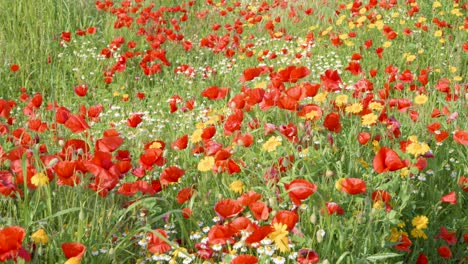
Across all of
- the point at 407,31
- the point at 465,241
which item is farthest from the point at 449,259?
the point at 407,31

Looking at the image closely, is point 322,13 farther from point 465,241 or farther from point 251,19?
point 465,241

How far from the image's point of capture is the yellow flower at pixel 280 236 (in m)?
1.80

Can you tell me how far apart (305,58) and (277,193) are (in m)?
3.02

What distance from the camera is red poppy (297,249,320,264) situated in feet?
6.04

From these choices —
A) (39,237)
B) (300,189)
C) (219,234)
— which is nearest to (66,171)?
(39,237)

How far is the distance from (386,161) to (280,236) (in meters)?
0.50

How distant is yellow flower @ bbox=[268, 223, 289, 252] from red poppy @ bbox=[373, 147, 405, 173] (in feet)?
1.44

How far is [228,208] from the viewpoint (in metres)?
2.06

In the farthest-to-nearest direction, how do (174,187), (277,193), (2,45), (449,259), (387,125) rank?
(2,45)
(387,125)
(174,187)
(449,259)
(277,193)

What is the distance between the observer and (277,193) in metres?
2.23

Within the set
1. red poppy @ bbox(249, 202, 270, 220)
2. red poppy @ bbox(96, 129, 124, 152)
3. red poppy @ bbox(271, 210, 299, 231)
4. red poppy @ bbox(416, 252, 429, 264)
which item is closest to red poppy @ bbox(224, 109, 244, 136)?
red poppy @ bbox(96, 129, 124, 152)

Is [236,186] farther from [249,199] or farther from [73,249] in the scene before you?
[73,249]

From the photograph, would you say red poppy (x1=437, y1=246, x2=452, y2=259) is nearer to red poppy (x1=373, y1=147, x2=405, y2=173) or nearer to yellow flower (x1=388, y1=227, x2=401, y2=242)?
yellow flower (x1=388, y1=227, x2=401, y2=242)

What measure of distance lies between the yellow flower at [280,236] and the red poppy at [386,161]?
0.44m
